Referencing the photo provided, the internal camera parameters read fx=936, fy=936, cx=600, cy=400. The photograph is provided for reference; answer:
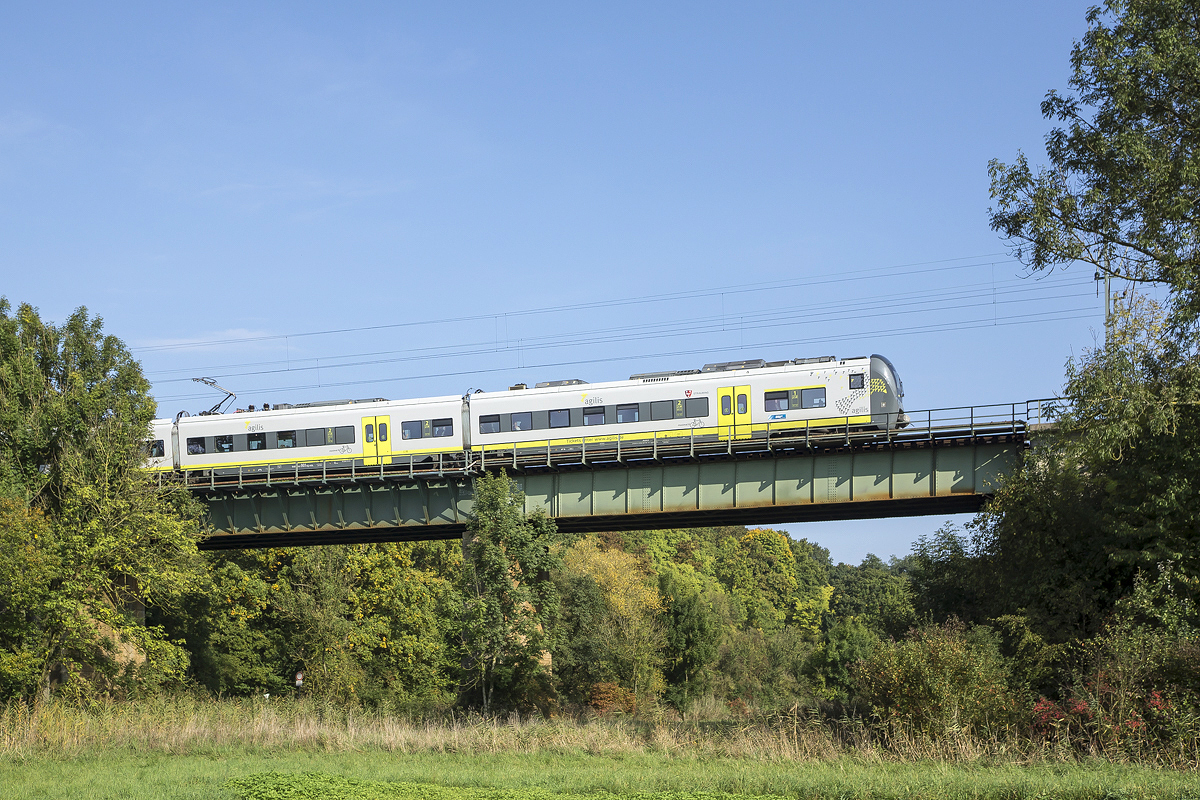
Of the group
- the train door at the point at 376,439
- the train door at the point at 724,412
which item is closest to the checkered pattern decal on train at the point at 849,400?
the train door at the point at 724,412

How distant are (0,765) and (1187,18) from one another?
111ft

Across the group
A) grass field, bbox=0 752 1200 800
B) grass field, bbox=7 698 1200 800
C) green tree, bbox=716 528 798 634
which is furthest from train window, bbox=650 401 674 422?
green tree, bbox=716 528 798 634

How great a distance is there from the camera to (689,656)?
65812 millimetres

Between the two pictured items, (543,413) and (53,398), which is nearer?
(53,398)

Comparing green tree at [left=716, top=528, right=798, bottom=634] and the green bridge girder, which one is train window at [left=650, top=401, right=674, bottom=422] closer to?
the green bridge girder

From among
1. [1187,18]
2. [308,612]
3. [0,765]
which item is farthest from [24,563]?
[1187,18]

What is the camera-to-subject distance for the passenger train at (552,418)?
129 feet

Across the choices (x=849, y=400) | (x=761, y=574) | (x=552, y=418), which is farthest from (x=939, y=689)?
(x=761, y=574)

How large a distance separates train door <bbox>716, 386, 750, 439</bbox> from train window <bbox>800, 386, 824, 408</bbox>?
2318mm

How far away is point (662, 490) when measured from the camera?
39.3m

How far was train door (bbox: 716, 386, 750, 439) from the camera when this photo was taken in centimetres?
4025

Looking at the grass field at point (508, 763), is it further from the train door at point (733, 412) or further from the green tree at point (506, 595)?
the train door at point (733, 412)

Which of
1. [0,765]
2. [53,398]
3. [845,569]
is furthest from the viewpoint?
[845,569]

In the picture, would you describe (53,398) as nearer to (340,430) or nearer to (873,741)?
(340,430)
